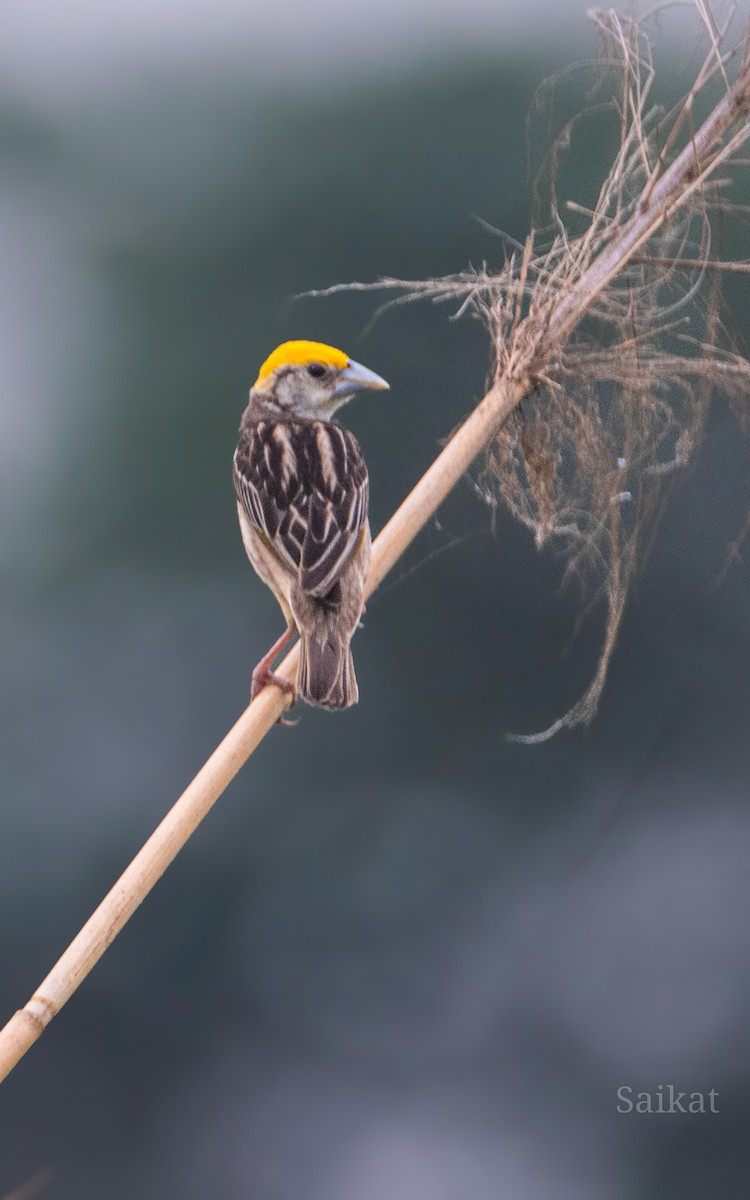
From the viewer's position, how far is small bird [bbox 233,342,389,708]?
2.70 m

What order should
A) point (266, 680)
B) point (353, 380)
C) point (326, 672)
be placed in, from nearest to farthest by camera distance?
point (326, 672)
point (266, 680)
point (353, 380)

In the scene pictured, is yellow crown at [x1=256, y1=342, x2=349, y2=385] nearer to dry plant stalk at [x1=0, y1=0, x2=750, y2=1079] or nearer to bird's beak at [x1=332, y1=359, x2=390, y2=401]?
bird's beak at [x1=332, y1=359, x2=390, y2=401]

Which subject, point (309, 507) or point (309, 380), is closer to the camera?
point (309, 507)

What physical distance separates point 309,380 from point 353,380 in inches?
4.9

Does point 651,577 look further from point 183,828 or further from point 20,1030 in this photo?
point 20,1030

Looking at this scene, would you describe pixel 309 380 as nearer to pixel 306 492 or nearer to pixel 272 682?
pixel 306 492

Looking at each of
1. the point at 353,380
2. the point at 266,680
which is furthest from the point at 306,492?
the point at 266,680

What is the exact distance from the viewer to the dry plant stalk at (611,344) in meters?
→ 2.57

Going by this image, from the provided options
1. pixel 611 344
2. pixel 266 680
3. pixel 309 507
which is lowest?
pixel 266 680

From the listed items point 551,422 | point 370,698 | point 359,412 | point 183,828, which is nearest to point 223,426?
point 359,412

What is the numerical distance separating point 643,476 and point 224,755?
1192mm

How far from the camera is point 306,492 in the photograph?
9.37 feet

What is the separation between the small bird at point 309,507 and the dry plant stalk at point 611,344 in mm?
110

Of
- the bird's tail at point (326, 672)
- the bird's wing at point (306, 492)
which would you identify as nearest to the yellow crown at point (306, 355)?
the bird's wing at point (306, 492)
